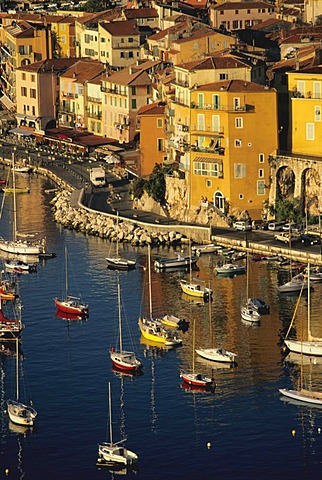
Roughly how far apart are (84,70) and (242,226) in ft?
126

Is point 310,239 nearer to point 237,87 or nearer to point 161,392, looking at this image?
point 237,87

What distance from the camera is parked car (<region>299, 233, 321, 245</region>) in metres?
96.9

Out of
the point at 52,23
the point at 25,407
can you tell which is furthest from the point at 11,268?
the point at 52,23

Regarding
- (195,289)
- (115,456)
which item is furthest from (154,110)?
(115,456)

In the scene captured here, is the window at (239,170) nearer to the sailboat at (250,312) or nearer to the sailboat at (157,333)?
the sailboat at (250,312)

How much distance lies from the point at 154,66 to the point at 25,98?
1974 centimetres

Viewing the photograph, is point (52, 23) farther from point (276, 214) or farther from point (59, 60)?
point (276, 214)

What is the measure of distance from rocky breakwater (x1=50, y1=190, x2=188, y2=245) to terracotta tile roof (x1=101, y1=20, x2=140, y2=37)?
28468 millimetres

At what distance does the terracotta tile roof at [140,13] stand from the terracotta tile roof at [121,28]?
9.21ft

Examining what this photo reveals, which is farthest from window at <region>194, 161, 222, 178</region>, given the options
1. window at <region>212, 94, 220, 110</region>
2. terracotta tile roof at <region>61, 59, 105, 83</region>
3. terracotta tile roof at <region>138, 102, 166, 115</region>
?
terracotta tile roof at <region>61, 59, 105, 83</region>

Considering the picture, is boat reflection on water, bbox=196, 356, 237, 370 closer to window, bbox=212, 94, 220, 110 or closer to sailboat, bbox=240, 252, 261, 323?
sailboat, bbox=240, 252, 261, 323

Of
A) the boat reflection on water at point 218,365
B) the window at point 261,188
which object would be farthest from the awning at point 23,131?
the boat reflection on water at point 218,365

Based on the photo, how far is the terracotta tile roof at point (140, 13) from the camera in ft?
468

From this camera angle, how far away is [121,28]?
138375 mm
